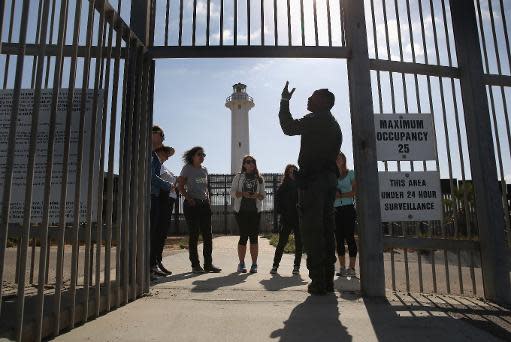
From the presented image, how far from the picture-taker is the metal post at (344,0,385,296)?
3.49 meters

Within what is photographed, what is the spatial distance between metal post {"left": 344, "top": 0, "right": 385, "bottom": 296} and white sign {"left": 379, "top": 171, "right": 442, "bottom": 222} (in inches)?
4.8

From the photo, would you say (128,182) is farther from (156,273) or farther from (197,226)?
(197,226)

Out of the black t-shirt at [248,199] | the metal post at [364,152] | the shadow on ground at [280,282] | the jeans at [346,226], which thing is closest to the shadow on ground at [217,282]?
the shadow on ground at [280,282]

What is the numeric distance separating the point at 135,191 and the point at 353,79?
221cm

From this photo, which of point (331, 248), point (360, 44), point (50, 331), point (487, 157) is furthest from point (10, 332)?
point (487, 157)

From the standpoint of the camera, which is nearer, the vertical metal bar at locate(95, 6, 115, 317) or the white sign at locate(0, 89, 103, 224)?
the white sign at locate(0, 89, 103, 224)

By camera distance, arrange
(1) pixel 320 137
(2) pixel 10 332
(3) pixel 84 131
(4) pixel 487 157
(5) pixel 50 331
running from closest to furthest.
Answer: (2) pixel 10 332 → (5) pixel 50 331 → (3) pixel 84 131 → (1) pixel 320 137 → (4) pixel 487 157

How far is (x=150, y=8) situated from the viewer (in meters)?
3.87

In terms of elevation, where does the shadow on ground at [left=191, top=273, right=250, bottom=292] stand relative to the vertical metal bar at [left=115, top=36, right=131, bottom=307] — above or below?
below

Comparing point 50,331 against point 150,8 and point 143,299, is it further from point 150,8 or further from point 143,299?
point 150,8

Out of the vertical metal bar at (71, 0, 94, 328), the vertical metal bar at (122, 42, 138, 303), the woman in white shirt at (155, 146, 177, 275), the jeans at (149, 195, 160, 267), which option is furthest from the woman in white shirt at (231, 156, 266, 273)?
the vertical metal bar at (71, 0, 94, 328)

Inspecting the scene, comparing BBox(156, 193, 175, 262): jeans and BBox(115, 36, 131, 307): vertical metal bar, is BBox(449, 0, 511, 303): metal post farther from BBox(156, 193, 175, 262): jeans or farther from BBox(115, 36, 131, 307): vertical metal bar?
BBox(156, 193, 175, 262): jeans

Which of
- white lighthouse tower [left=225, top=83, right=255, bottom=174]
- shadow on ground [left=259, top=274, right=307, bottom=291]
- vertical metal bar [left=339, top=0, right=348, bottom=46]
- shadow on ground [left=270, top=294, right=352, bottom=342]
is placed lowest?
shadow on ground [left=270, top=294, right=352, bottom=342]

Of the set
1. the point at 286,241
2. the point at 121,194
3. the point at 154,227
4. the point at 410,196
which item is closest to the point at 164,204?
the point at 154,227
